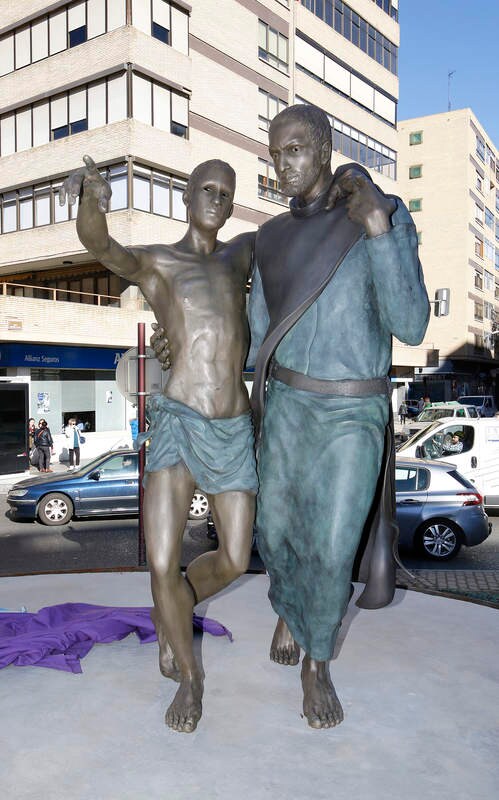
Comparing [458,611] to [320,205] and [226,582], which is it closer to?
[226,582]

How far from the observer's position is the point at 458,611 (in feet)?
16.9

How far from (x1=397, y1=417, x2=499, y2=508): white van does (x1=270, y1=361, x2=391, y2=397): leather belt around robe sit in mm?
9251

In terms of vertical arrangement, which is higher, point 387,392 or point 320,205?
point 320,205

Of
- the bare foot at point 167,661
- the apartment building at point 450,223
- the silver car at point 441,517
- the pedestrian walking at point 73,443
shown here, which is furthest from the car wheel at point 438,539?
the apartment building at point 450,223

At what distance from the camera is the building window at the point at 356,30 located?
3347cm

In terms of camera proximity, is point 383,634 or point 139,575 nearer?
point 383,634

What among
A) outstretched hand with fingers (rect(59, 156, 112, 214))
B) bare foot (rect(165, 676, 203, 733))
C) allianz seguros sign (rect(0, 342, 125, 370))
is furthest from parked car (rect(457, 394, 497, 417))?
outstretched hand with fingers (rect(59, 156, 112, 214))

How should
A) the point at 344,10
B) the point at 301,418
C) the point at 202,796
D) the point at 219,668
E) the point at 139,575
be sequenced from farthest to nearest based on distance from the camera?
the point at 344,10, the point at 139,575, the point at 219,668, the point at 301,418, the point at 202,796

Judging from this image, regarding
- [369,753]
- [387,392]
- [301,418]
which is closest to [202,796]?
[369,753]

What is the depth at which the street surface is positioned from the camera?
30.7ft

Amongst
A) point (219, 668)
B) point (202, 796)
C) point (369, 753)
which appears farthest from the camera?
point (219, 668)

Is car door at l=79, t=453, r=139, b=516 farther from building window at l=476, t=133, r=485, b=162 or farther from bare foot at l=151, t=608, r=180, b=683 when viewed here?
building window at l=476, t=133, r=485, b=162

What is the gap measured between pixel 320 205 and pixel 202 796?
2619 millimetres

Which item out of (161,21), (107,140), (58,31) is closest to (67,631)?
(107,140)
